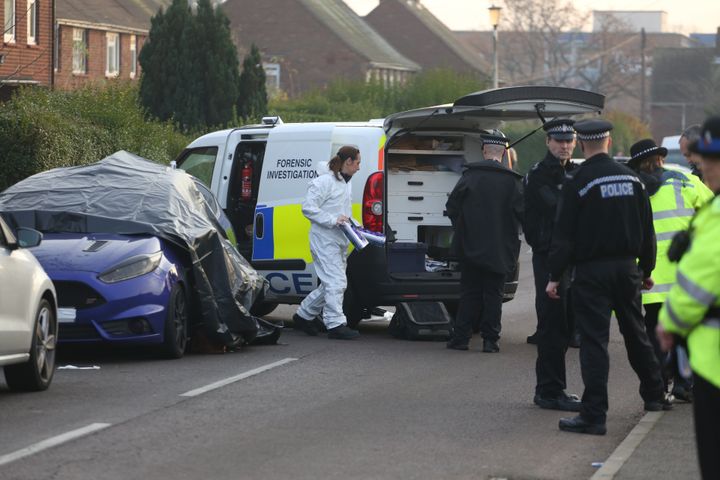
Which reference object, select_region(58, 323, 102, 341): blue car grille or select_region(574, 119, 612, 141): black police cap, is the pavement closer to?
select_region(574, 119, 612, 141): black police cap

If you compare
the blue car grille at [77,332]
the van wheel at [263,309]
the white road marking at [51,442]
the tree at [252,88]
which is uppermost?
the tree at [252,88]

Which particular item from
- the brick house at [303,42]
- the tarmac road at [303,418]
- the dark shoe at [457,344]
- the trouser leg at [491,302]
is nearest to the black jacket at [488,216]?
the trouser leg at [491,302]

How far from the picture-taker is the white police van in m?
13.9

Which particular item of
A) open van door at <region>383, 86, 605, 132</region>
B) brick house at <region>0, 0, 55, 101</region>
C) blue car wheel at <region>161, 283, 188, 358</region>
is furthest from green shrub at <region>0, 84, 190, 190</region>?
brick house at <region>0, 0, 55, 101</region>

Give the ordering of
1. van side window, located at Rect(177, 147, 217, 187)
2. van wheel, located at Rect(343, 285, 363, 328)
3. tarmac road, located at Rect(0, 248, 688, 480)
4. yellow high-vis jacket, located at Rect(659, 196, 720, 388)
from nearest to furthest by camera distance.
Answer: yellow high-vis jacket, located at Rect(659, 196, 720, 388), tarmac road, located at Rect(0, 248, 688, 480), van wheel, located at Rect(343, 285, 363, 328), van side window, located at Rect(177, 147, 217, 187)

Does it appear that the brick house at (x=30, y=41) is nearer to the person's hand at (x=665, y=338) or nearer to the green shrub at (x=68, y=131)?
the green shrub at (x=68, y=131)

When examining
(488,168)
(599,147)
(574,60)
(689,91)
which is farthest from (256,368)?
(574,60)

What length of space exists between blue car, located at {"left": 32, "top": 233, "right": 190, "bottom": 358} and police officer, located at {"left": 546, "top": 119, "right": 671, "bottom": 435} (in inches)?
159

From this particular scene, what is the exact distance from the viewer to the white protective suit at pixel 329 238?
13742 mm

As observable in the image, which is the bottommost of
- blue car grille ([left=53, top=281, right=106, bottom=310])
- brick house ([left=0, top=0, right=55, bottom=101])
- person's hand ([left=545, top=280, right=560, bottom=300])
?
blue car grille ([left=53, top=281, right=106, bottom=310])

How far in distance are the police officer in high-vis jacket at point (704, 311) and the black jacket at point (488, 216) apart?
299 inches

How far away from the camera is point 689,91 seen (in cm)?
9912

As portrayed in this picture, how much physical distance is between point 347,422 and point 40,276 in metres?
2.60

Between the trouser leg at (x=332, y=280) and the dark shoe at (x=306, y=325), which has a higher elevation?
the trouser leg at (x=332, y=280)
